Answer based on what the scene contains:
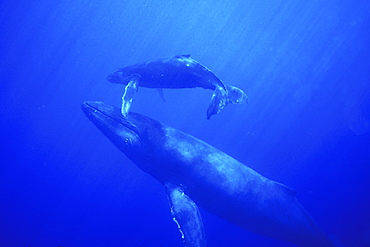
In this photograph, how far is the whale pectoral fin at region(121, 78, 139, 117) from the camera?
8.22 metres

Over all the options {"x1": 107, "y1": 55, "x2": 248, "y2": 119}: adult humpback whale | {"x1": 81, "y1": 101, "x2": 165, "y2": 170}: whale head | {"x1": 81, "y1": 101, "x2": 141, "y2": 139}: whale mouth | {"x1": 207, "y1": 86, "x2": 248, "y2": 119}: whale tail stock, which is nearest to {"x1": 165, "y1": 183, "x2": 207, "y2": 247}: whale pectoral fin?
{"x1": 81, "y1": 101, "x2": 165, "y2": 170}: whale head

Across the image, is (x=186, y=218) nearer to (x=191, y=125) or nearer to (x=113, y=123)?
(x=113, y=123)

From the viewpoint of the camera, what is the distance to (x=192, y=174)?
7891 millimetres

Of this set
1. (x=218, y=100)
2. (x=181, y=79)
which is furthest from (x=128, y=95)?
(x=218, y=100)

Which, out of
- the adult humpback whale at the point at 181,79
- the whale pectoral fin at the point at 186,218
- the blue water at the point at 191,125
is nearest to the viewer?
the whale pectoral fin at the point at 186,218

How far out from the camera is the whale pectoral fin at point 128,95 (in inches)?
323

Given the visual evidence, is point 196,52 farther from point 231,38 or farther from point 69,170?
point 69,170

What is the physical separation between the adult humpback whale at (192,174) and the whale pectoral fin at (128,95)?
0.25m

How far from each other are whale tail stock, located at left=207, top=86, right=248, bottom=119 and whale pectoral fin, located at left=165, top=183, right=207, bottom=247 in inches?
91.2

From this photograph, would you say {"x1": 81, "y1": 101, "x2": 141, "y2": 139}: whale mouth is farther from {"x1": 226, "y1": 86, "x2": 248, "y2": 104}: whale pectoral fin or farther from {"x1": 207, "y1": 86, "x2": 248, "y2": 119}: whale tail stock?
{"x1": 226, "y1": 86, "x2": 248, "y2": 104}: whale pectoral fin

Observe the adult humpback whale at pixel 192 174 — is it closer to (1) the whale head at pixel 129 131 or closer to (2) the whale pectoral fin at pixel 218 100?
(1) the whale head at pixel 129 131

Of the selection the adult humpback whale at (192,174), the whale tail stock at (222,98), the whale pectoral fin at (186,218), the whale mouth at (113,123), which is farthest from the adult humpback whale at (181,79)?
the whale pectoral fin at (186,218)

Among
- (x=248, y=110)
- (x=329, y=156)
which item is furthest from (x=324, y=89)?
(x=329, y=156)

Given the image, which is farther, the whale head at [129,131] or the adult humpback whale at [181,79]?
the adult humpback whale at [181,79]
